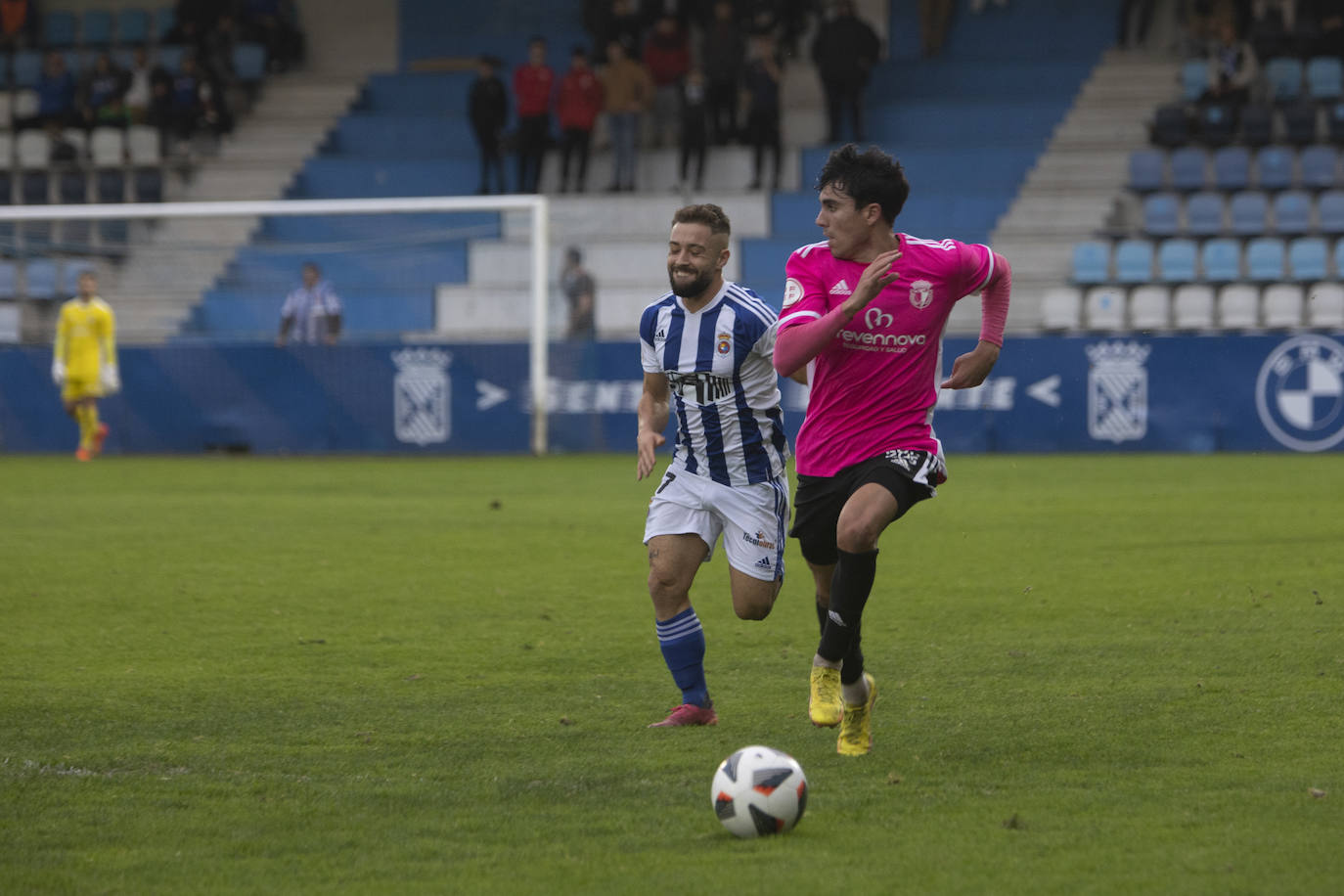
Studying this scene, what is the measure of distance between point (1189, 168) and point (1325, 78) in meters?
2.31

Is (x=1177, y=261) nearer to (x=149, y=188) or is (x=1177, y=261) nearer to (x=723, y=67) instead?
(x=723, y=67)

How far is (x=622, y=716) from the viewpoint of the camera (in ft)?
18.9

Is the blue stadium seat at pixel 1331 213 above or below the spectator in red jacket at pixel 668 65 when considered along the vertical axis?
below

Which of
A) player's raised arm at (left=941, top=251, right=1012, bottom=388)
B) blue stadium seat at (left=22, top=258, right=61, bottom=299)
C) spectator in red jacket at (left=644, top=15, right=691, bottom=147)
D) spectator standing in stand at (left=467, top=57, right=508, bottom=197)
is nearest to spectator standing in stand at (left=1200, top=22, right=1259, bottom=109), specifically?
spectator in red jacket at (left=644, top=15, right=691, bottom=147)

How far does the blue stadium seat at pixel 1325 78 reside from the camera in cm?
2344

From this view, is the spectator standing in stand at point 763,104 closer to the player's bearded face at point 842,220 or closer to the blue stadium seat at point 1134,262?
the blue stadium seat at point 1134,262

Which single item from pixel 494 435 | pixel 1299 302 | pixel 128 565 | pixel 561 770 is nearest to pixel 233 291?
pixel 494 435

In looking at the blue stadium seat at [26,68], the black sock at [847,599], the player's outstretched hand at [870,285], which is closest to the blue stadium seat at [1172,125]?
the blue stadium seat at [26,68]

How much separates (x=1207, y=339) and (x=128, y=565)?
1296 cm

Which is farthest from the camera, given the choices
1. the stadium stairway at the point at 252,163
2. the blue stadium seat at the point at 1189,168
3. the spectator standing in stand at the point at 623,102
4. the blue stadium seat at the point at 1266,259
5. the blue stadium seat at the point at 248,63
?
the blue stadium seat at the point at 248,63

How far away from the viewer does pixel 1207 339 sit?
18922 mm

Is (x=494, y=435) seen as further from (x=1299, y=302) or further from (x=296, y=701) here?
(x=296, y=701)

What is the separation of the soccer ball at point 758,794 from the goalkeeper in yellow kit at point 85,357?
16847 millimetres

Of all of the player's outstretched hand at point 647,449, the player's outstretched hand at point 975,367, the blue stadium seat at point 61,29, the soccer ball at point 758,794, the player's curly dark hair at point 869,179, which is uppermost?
the blue stadium seat at point 61,29
